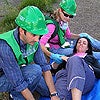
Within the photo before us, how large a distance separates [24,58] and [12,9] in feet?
9.65

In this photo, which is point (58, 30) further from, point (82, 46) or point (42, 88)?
point (42, 88)

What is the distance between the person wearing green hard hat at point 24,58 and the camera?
9.57 feet

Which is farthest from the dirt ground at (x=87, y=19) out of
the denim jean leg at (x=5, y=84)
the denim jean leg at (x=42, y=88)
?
the denim jean leg at (x=5, y=84)

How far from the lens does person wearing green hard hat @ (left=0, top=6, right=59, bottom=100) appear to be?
9.57 ft

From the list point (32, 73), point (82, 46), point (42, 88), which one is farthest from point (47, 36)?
point (32, 73)

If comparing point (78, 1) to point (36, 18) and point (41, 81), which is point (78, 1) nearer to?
point (41, 81)

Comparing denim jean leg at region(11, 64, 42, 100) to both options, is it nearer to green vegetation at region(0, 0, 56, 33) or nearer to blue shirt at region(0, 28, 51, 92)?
blue shirt at region(0, 28, 51, 92)

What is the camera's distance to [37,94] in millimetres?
3697

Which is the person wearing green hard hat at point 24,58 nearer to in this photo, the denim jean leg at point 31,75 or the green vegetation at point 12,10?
the denim jean leg at point 31,75

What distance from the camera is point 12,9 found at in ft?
19.8

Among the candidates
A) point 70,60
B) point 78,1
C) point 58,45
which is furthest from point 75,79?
point 78,1

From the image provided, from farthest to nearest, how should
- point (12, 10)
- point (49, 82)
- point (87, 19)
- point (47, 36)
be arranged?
→ 1. point (87, 19)
2. point (12, 10)
3. point (47, 36)
4. point (49, 82)

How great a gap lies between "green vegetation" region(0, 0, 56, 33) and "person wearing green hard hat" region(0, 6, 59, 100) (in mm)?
2118

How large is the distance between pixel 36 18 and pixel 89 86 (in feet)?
3.73
